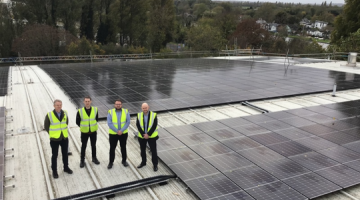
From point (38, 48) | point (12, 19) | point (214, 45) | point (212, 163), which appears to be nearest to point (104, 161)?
point (212, 163)

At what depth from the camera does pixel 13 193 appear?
498 centimetres

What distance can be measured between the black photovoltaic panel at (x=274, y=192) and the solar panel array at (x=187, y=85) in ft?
16.6

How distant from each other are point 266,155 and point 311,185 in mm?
1259

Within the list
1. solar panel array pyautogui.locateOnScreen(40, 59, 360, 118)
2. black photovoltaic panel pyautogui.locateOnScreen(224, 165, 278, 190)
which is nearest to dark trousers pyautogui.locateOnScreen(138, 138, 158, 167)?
black photovoltaic panel pyautogui.locateOnScreen(224, 165, 278, 190)

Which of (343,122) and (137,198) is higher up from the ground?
(343,122)

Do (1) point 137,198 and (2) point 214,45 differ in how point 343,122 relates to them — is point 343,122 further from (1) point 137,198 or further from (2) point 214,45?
(2) point 214,45

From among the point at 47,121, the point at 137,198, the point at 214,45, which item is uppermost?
the point at 214,45

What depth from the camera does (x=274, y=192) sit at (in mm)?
4922

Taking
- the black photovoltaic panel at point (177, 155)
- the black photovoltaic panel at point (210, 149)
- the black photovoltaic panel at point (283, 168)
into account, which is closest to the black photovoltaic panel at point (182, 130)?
the black photovoltaic panel at point (210, 149)

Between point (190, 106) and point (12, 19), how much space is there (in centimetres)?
3455

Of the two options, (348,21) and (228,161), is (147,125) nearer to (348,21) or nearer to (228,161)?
(228,161)

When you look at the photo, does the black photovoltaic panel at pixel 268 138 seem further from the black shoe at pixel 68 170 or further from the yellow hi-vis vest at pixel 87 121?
the black shoe at pixel 68 170

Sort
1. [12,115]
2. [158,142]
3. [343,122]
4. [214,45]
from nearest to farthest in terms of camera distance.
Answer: [158,142]
[343,122]
[12,115]
[214,45]

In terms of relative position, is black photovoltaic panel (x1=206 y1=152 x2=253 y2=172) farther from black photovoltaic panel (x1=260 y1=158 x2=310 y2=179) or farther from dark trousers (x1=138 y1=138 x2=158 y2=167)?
dark trousers (x1=138 y1=138 x2=158 y2=167)
